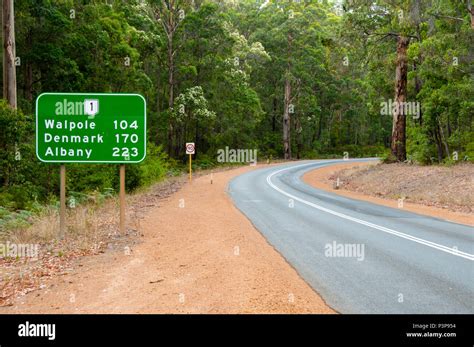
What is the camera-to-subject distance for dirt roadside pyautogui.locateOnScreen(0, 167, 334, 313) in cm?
567

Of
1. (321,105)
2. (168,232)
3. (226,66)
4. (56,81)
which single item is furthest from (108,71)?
Result: (321,105)

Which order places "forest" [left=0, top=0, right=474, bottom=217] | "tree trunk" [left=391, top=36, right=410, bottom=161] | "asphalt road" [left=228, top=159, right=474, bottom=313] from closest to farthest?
"asphalt road" [left=228, top=159, right=474, bottom=313] < "forest" [left=0, top=0, right=474, bottom=217] < "tree trunk" [left=391, top=36, right=410, bottom=161]

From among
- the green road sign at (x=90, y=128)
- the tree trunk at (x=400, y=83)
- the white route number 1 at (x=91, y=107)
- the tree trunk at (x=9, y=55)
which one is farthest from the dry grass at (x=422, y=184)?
the tree trunk at (x=9, y=55)

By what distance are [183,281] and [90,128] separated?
5.18 metres

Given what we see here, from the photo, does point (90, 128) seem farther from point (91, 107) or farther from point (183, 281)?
point (183, 281)

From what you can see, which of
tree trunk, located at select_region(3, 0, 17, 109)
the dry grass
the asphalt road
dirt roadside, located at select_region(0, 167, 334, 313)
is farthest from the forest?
the asphalt road

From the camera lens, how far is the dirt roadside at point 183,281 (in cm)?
567

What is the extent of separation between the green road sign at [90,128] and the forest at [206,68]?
4986mm

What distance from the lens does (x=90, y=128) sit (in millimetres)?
10195

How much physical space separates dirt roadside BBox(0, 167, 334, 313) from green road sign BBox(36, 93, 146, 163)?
238cm

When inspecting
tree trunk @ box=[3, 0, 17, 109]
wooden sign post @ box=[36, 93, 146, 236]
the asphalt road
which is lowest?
the asphalt road

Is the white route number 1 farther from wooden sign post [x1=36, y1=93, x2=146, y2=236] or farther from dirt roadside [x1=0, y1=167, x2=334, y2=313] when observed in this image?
dirt roadside [x1=0, y1=167, x2=334, y2=313]

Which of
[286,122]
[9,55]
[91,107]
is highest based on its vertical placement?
[9,55]

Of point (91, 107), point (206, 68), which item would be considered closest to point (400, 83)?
point (206, 68)
